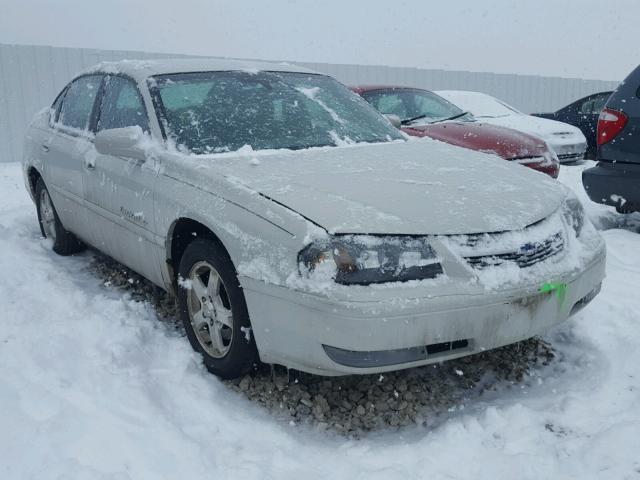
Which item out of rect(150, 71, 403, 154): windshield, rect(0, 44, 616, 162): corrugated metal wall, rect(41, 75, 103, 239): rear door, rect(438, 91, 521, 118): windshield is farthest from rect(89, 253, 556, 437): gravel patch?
rect(0, 44, 616, 162): corrugated metal wall

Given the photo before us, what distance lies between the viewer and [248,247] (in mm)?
2654

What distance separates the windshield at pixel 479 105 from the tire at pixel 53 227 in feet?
22.2

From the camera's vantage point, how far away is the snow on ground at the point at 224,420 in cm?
238

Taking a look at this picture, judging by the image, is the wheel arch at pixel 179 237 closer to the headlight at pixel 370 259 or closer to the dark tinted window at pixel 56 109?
the headlight at pixel 370 259

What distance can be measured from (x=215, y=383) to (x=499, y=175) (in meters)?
1.80

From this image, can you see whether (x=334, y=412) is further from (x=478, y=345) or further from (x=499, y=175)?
(x=499, y=175)

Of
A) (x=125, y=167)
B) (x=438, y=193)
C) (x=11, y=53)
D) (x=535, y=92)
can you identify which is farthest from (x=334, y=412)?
(x=535, y=92)

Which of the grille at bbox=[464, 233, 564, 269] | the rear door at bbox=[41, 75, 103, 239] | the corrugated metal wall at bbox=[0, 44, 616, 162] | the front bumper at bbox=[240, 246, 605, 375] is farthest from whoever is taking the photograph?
the corrugated metal wall at bbox=[0, 44, 616, 162]

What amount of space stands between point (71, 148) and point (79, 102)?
0.49 metres

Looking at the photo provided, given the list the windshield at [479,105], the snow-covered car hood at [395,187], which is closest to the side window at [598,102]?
the windshield at [479,105]

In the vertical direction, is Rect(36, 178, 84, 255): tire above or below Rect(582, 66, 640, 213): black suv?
below

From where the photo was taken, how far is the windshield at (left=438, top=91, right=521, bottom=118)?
9938 millimetres

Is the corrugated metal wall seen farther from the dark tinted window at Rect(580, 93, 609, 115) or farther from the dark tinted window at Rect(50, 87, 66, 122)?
the dark tinted window at Rect(50, 87, 66, 122)

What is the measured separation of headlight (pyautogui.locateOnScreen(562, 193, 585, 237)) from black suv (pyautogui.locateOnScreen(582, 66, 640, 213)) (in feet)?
6.95
